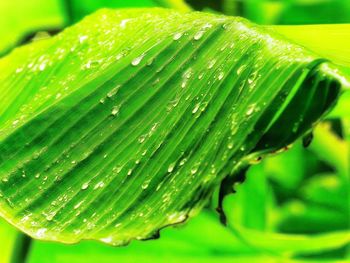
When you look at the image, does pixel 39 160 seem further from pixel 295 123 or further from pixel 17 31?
pixel 17 31

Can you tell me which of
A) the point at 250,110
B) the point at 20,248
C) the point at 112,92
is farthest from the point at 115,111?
the point at 20,248

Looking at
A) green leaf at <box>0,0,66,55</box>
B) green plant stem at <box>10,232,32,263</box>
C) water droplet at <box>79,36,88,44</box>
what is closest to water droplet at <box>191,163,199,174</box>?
water droplet at <box>79,36,88,44</box>

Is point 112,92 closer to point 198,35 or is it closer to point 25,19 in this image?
point 198,35

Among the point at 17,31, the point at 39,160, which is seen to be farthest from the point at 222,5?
the point at 39,160

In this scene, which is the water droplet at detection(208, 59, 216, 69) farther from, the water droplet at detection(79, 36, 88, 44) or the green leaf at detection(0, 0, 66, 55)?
the green leaf at detection(0, 0, 66, 55)

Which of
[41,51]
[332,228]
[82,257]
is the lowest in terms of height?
[332,228]

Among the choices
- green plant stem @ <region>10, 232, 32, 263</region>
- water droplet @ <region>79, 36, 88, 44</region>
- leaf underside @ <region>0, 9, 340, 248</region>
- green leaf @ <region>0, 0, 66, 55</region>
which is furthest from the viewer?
green leaf @ <region>0, 0, 66, 55</region>
